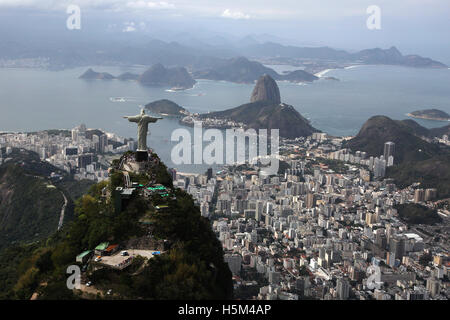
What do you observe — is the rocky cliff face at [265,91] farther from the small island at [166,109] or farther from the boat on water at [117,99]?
the boat on water at [117,99]

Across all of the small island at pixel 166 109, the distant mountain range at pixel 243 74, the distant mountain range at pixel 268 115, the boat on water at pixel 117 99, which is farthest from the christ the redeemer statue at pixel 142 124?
the distant mountain range at pixel 243 74

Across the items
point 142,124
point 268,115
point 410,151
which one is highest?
point 142,124

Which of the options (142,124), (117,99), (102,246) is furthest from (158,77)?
(102,246)

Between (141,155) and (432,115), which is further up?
(141,155)

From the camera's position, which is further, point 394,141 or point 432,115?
point 432,115

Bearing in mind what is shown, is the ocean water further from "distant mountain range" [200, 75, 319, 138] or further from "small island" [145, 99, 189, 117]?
"distant mountain range" [200, 75, 319, 138]

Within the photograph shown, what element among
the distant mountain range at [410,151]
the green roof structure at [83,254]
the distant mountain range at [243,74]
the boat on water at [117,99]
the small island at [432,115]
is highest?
the distant mountain range at [243,74]

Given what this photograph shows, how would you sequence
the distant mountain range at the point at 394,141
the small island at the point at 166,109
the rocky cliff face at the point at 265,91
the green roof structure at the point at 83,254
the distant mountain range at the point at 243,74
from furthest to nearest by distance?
the distant mountain range at the point at 243,74 < the rocky cliff face at the point at 265,91 < the small island at the point at 166,109 < the distant mountain range at the point at 394,141 < the green roof structure at the point at 83,254

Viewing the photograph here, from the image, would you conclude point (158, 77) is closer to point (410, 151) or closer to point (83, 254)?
point (410, 151)
